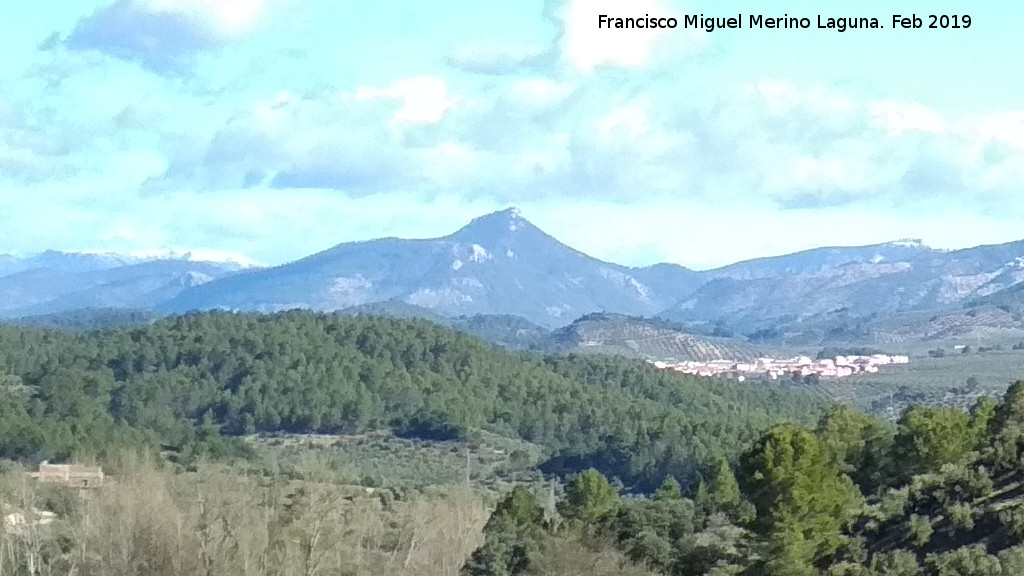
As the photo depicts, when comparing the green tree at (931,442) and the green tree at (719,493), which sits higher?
the green tree at (931,442)

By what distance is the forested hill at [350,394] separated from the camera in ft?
235

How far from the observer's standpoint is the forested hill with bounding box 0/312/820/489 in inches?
2815

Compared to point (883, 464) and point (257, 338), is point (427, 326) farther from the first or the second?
point (883, 464)

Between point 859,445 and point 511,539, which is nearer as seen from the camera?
point 511,539

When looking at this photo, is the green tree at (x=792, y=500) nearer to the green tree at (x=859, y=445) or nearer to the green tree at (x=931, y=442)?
the green tree at (x=931, y=442)

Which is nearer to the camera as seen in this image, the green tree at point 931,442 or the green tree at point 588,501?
the green tree at point 931,442

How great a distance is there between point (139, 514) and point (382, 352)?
63.0 m

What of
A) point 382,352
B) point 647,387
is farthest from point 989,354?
point 382,352

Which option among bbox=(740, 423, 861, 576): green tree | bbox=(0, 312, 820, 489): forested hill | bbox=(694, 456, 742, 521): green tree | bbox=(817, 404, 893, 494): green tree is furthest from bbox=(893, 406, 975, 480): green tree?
bbox=(0, 312, 820, 489): forested hill

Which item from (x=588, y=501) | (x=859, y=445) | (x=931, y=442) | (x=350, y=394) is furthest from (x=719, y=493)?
(x=350, y=394)

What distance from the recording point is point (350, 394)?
8631 centimetres

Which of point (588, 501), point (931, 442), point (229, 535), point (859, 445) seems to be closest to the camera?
point (229, 535)

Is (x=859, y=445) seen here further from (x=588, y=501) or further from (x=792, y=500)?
(x=792, y=500)

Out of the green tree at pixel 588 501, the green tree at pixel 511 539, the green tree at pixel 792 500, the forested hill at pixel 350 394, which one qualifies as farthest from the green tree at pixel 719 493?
the forested hill at pixel 350 394
